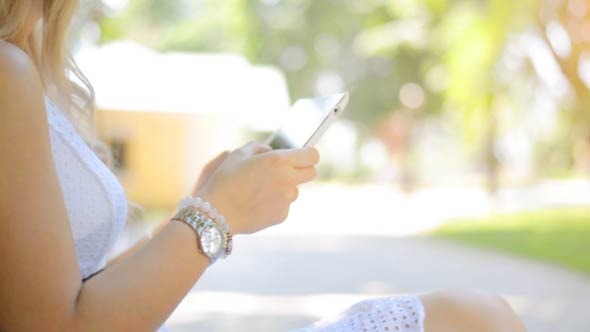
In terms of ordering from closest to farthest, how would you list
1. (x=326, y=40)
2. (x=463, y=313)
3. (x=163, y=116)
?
(x=463, y=313) → (x=163, y=116) → (x=326, y=40)

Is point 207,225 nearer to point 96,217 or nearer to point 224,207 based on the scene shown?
point 224,207

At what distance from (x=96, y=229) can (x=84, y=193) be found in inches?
2.5

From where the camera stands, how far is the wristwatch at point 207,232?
Answer: 4.23 feet

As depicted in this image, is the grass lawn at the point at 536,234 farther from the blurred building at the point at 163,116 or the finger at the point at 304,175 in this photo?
the finger at the point at 304,175

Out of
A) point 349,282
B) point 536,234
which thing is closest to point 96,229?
point 349,282

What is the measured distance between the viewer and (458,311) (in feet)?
4.66

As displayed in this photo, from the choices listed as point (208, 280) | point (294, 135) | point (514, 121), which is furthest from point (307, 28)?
point (294, 135)

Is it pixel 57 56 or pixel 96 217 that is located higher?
pixel 57 56

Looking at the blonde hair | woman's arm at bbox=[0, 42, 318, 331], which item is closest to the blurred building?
the blonde hair

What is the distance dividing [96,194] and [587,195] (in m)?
25.6

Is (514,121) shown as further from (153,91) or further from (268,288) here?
(268,288)

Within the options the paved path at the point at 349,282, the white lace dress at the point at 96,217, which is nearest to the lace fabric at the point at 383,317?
the white lace dress at the point at 96,217

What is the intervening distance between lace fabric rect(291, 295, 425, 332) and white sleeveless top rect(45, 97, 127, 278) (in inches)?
14.5

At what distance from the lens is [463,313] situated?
1.42 metres
